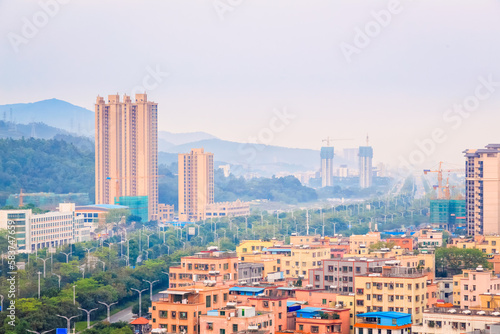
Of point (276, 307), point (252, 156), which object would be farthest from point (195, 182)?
point (252, 156)

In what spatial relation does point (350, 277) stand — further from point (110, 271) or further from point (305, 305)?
point (110, 271)

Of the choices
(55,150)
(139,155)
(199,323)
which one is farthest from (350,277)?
(55,150)

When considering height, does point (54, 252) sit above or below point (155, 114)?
below

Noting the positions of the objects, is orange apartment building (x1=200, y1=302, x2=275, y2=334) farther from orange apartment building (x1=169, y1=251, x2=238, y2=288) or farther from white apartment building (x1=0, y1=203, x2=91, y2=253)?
white apartment building (x1=0, y1=203, x2=91, y2=253)

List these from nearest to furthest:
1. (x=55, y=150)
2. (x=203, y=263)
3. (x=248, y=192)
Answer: (x=203, y=263) → (x=55, y=150) → (x=248, y=192)

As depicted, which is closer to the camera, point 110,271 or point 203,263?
point 203,263

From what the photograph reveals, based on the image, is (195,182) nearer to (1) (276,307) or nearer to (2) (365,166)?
(2) (365,166)
